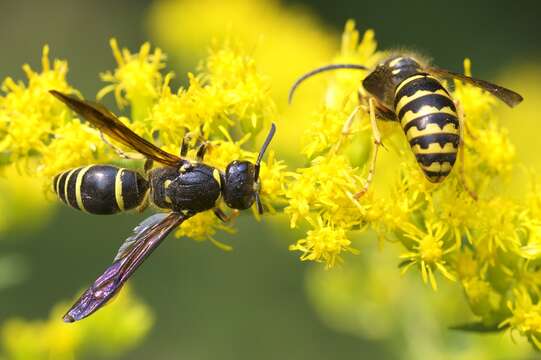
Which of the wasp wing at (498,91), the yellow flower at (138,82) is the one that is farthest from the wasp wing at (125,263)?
the wasp wing at (498,91)

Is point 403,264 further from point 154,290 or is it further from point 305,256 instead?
point 154,290

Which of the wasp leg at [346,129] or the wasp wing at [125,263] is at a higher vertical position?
the wasp leg at [346,129]

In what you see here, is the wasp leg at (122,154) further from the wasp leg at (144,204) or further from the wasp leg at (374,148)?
the wasp leg at (374,148)

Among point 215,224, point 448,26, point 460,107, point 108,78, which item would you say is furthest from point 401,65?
point 448,26

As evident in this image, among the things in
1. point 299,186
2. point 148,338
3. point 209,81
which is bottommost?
point 148,338

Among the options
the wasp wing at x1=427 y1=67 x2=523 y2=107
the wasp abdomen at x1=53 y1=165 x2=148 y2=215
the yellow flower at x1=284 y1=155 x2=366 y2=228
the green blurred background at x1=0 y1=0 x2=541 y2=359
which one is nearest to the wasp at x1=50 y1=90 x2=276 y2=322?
the wasp abdomen at x1=53 y1=165 x2=148 y2=215

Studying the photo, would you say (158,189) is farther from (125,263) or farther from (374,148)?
(374,148)
